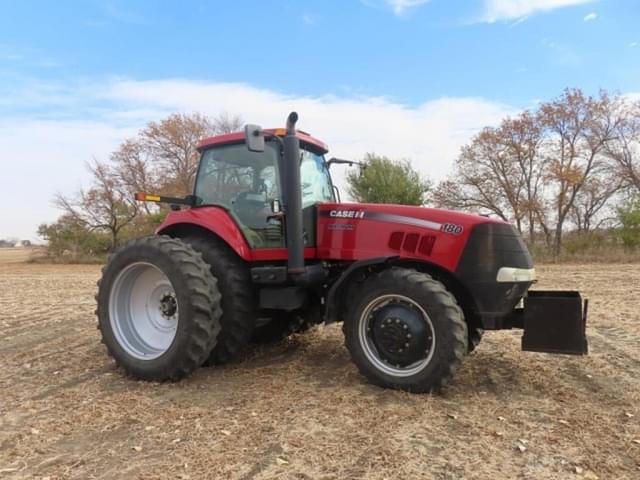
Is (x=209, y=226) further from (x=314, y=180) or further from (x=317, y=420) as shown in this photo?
(x=317, y=420)

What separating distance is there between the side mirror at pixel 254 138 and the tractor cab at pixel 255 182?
39cm

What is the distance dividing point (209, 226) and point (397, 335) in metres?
1.96

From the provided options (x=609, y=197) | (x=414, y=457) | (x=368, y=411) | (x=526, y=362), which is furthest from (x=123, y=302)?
(x=609, y=197)

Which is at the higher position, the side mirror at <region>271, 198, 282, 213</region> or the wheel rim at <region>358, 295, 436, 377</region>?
the side mirror at <region>271, 198, 282, 213</region>

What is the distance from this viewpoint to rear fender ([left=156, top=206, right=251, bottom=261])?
4578 millimetres

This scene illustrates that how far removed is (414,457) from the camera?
9.54 ft

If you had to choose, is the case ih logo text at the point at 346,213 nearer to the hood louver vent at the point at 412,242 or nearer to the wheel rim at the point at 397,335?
the hood louver vent at the point at 412,242

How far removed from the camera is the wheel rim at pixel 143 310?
15.5 feet

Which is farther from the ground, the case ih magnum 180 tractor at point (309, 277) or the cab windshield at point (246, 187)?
the cab windshield at point (246, 187)

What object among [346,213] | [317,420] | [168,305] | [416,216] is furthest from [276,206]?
[317,420]

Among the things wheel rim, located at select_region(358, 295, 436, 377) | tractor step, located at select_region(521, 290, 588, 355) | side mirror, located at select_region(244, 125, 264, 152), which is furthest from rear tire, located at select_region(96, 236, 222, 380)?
tractor step, located at select_region(521, 290, 588, 355)

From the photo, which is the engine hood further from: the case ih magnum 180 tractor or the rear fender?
the rear fender

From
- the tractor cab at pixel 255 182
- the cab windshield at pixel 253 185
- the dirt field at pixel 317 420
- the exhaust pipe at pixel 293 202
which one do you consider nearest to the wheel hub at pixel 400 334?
the dirt field at pixel 317 420

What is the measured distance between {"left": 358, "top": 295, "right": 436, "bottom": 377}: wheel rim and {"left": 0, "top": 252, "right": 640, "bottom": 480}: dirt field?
0.78ft
